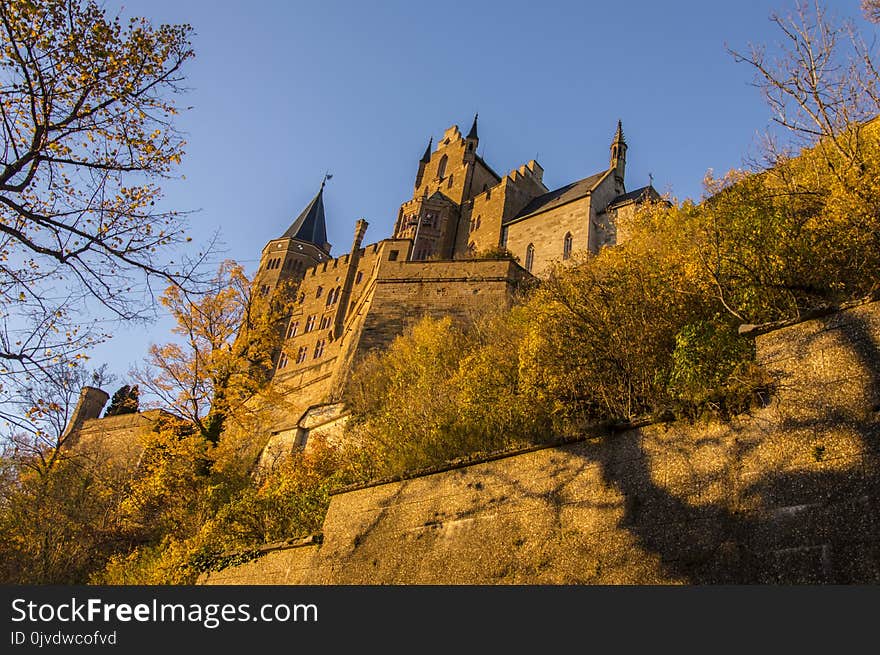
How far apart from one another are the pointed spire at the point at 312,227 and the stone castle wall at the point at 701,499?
1945 inches

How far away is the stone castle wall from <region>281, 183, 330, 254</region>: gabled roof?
49399 mm

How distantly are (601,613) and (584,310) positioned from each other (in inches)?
234

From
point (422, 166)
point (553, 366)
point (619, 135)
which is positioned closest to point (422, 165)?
point (422, 166)

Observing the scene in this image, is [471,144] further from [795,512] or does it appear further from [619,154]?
[795,512]

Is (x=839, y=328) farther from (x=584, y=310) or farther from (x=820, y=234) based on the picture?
(x=584, y=310)

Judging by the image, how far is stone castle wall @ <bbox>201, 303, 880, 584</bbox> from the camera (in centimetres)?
548

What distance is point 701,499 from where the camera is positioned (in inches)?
251

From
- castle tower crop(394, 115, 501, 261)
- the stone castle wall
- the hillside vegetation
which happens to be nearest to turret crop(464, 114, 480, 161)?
castle tower crop(394, 115, 501, 261)

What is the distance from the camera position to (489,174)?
4959 cm

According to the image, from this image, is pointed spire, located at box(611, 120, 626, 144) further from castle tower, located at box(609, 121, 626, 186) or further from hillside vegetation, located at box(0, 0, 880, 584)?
hillside vegetation, located at box(0, 0, 880, 584)

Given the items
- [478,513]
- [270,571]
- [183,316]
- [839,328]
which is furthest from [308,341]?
[839,328]

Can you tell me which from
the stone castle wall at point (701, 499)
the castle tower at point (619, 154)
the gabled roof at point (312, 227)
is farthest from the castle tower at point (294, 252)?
the stone castle wall at point (701, 499)

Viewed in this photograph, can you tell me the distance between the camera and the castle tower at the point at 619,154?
40750 mm

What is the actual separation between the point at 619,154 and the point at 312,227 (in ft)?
94.6
